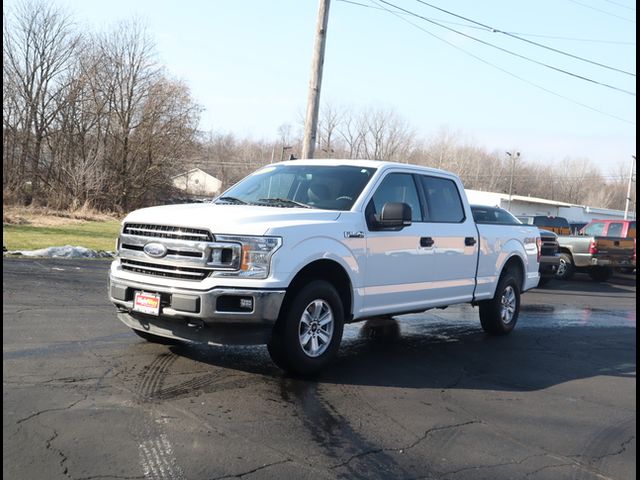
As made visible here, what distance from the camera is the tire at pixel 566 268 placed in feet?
64.2

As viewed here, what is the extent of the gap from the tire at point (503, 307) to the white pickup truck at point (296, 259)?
1.02 metres

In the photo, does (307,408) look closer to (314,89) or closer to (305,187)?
(305,187)

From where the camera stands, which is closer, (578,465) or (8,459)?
(8,459)

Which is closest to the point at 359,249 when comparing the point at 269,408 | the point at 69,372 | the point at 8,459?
the point at 269,408

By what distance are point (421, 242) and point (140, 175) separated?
132ft

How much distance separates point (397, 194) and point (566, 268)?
14.2 meters

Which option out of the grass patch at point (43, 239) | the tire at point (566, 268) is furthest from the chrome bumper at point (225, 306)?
the tire at point (566, 268)

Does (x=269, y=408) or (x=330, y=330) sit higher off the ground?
(x=330, y=330)

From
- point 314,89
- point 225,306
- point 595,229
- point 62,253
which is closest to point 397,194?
point 225,306

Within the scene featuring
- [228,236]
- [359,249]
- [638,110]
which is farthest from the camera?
[359,249]

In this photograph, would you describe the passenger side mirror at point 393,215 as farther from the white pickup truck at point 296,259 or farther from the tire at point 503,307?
the tire at point 503,307

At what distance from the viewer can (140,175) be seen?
147 ft

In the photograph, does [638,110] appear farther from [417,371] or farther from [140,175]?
[140,175]

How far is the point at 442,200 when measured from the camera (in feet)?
26.0
